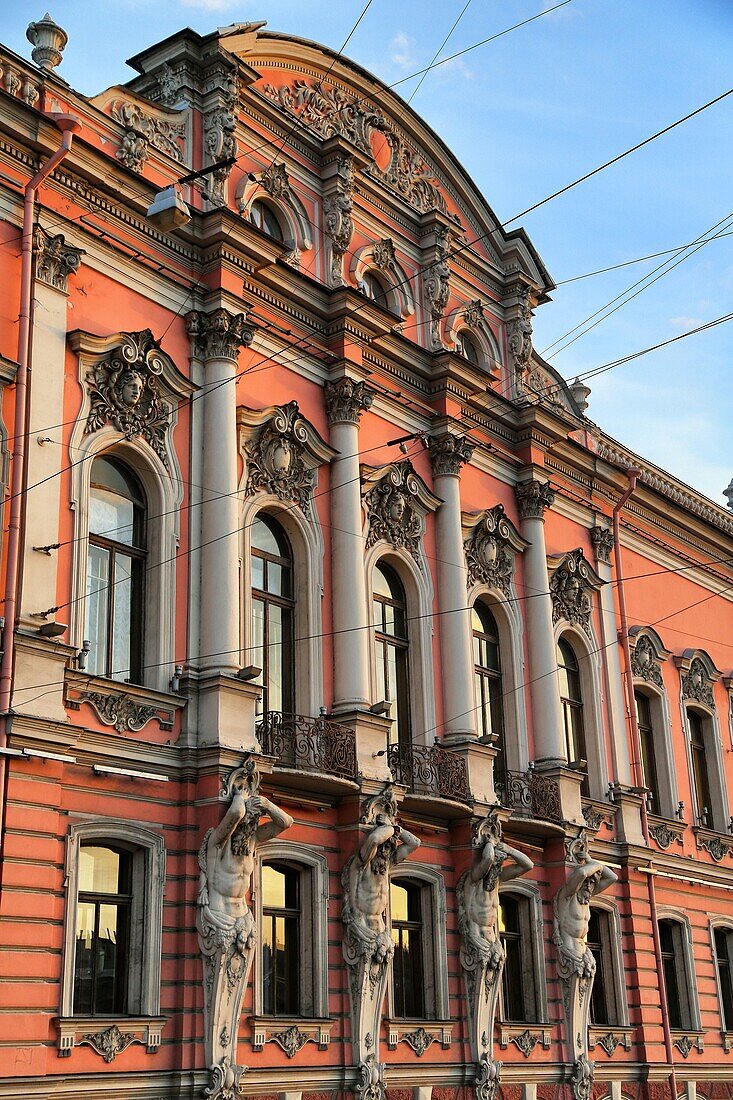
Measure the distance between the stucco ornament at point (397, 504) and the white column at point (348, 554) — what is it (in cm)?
53

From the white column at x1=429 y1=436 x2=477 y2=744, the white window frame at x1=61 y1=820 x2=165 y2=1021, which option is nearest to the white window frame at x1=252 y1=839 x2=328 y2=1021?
the white window frame at x1=61 y1=820 x2=165 y2=1021

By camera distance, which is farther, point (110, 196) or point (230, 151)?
point (230, 151)

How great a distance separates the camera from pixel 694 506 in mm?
29234

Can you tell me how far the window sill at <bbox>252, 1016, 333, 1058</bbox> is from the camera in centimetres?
1553

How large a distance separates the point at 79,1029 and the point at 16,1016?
894 mm

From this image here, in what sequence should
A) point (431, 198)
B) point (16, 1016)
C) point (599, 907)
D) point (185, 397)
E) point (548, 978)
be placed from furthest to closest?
point (431, 198) < point (599, 907) < point (548, 978) < point (185, 397) < point (16, 1016)

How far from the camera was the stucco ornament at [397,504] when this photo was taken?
19875mm

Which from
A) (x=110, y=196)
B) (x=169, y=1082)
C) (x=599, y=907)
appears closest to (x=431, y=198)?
(x=110, y=196)

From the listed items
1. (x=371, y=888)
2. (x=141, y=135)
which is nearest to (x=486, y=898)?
(x=371, y=888)

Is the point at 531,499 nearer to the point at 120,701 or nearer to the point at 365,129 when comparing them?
the point at 365,129

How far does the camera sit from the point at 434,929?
18688 mm

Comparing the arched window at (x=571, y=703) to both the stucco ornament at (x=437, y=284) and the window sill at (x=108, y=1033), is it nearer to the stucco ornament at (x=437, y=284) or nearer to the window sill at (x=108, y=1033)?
the stucco ornament at (x=437, y=284)

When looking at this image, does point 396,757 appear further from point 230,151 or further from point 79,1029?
point 230,151

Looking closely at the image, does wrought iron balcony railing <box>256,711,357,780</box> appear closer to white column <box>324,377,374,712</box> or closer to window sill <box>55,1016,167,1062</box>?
white column <box>324,377,374,712</box>
